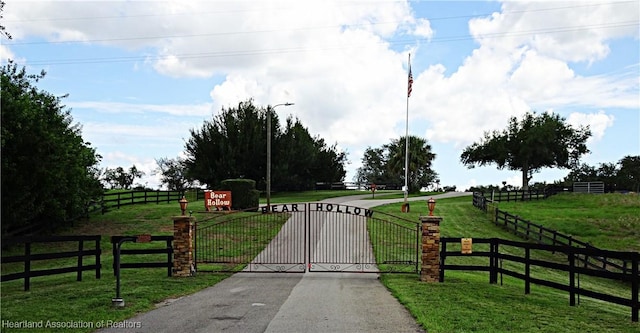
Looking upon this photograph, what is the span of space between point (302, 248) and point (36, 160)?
443 inches

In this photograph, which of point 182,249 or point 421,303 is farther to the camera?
point 182,249

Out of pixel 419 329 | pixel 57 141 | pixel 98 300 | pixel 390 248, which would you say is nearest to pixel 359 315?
pixel 419 329

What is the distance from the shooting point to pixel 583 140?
62000 mm

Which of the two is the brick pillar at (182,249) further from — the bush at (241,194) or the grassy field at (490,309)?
the bush at (241,194)

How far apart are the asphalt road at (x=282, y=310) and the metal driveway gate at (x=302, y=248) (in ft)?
8.51

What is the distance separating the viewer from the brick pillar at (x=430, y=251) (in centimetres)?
1507

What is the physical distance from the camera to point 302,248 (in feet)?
75.0

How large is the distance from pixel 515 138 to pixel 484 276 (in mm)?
49051

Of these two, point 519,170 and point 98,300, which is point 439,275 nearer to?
point 98,300

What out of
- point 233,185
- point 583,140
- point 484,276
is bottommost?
point 484,276

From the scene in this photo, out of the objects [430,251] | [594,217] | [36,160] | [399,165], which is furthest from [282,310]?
[399,165]

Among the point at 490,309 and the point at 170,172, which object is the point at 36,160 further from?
the point at 170,172

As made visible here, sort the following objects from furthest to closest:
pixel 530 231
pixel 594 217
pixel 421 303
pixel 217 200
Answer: pixel 594 217
pixel 217 200
pixel 530 231
pixel 421 303

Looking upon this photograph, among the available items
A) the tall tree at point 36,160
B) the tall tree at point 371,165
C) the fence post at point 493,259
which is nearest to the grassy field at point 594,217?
the fence post at point 493,259
